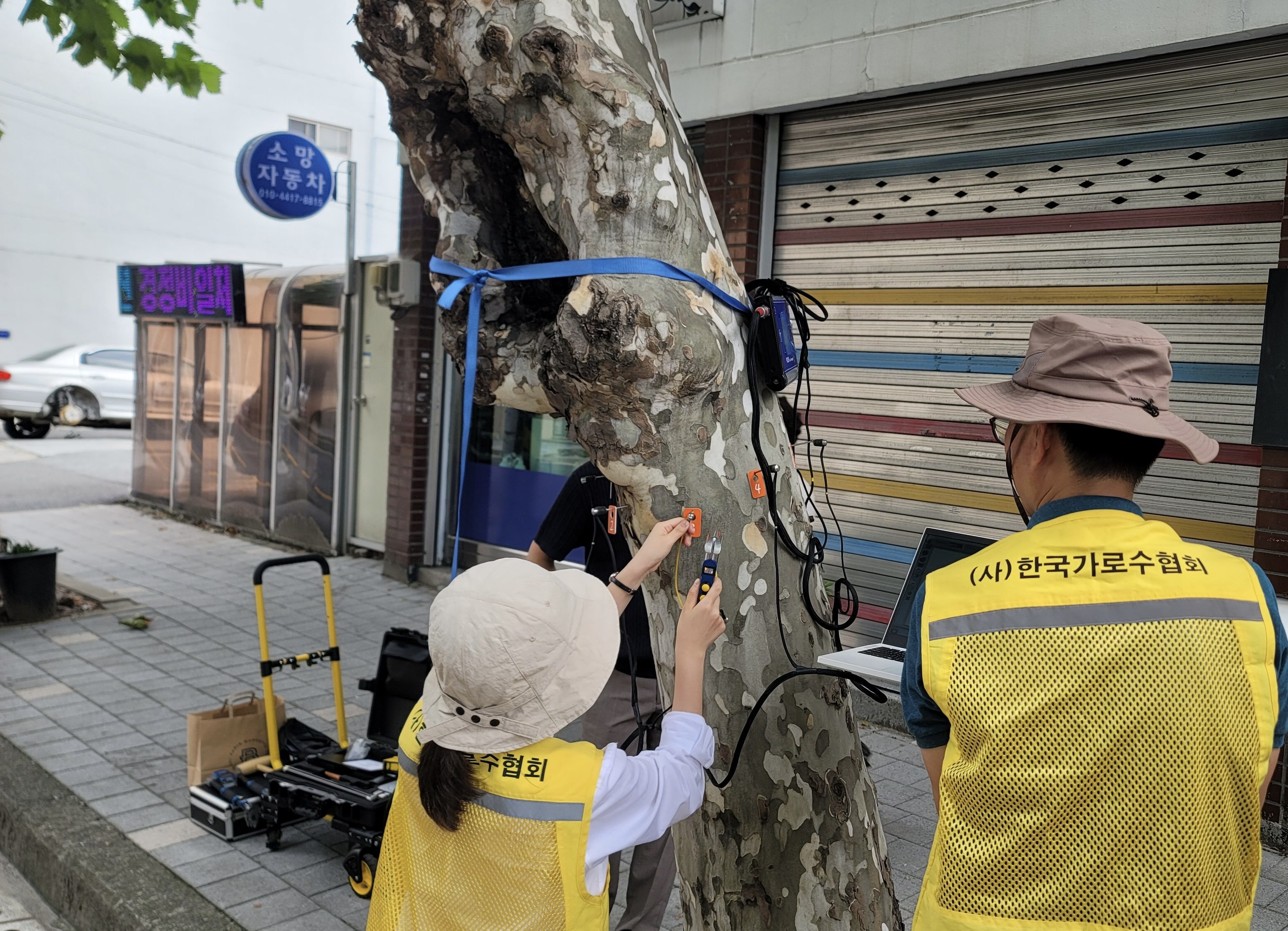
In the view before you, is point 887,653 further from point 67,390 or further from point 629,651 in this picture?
point 67,390

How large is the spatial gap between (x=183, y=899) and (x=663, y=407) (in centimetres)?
308

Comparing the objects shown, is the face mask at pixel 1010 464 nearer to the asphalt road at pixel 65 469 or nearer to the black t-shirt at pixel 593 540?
the black t-shirt at pixel 593 540

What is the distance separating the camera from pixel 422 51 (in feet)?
8.75

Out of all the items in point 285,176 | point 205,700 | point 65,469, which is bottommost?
point 205,700

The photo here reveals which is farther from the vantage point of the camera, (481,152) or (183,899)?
(183,899)

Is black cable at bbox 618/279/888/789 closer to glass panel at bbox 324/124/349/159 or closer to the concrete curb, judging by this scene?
the concrete curb

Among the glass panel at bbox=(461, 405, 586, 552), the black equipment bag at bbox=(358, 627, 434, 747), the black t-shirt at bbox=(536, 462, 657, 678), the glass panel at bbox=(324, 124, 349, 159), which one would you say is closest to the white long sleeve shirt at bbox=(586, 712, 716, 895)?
the black t-shirt at bbox=(536, 462, 657, 678)

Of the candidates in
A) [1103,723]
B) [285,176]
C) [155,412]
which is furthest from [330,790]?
[155,412]

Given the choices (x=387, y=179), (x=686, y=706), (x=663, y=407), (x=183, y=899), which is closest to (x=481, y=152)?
(x=663, y=407)

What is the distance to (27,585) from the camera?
831 centimetres

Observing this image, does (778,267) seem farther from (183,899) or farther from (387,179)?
(387,179)

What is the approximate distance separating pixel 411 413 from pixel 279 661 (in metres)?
5.13

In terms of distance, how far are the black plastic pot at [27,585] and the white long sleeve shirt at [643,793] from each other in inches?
298

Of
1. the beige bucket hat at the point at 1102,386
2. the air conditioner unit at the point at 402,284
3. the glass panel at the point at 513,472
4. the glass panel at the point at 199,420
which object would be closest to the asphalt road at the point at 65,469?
the glass panel at the point at 199,420
